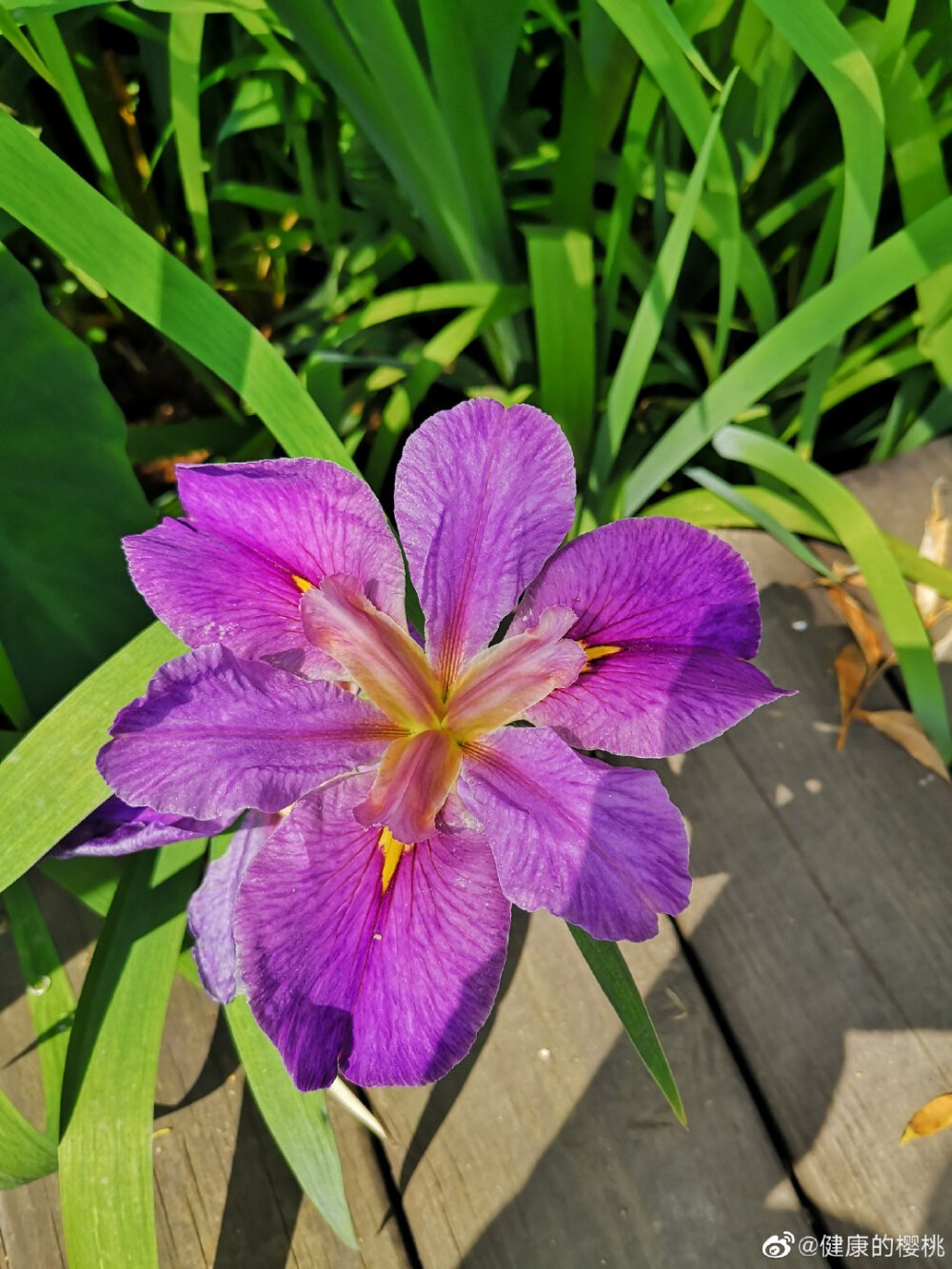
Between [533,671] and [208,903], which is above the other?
[533,671]

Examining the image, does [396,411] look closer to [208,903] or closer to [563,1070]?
[208,903]

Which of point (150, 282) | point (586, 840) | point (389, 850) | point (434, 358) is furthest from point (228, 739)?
point (434, 358)

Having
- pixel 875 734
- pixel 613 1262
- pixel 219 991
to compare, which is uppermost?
pixel 219 991

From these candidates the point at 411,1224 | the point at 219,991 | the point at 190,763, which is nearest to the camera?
the point at 190,763

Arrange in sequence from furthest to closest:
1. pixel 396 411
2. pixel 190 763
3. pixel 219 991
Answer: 1. pixel 396 411
2. pixel 219 991
3. pixel 190 763

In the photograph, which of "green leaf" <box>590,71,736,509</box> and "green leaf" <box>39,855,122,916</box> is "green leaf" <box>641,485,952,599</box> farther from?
"green leaf" <box>39,855,122,916</box>

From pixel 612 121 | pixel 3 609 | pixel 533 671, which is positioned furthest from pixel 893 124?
pixel 3 609

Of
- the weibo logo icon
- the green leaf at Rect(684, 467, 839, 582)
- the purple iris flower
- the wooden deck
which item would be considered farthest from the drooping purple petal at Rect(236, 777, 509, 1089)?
the green leaf at Rect(684, 467, 839, 582)
